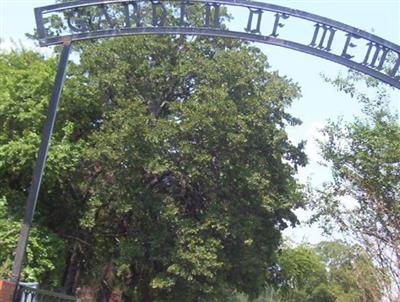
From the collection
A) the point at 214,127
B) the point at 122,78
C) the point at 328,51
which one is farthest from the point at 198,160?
the point at 328,51

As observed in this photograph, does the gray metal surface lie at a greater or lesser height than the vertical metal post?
lesser

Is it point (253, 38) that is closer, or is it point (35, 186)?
point (35, 186)

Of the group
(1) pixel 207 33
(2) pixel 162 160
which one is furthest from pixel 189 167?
(1) pixel 207 33

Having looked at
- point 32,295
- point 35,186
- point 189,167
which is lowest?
point 32,295

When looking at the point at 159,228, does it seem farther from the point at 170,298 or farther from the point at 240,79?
the point at 240,79

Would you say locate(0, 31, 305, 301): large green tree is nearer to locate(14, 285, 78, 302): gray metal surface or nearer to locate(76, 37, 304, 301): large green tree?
locate(76, 37, 304, 301): large green tree

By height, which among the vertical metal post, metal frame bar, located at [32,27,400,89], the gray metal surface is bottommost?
the gray metal surface

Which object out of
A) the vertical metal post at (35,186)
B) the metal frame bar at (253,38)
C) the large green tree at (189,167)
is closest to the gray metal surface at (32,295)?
the vertical metal post at (35,186)

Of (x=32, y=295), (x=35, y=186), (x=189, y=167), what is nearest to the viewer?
(x=35, y=186)

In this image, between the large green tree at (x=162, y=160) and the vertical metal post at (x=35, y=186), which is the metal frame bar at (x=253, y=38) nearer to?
the vertical metal post at (x=35, y=186)

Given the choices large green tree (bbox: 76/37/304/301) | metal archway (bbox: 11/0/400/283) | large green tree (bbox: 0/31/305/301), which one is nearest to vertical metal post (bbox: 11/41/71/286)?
metal archway (bbox: 11/0/400/283)

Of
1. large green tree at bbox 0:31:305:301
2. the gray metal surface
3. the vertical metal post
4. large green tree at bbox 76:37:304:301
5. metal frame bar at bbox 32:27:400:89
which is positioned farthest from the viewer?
large green tree at bbox 76:37:304:301

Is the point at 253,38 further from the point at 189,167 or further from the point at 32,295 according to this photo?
the point at 189,167

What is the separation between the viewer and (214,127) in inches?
669
